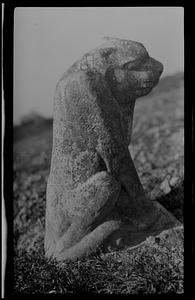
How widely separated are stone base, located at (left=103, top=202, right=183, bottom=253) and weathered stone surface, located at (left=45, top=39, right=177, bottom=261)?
0.02 meters

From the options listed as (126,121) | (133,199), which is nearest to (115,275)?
(133,199)

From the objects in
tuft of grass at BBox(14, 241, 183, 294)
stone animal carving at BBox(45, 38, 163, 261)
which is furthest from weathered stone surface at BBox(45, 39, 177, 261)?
tuft of grass at BBox(14, 241, 183, 294)

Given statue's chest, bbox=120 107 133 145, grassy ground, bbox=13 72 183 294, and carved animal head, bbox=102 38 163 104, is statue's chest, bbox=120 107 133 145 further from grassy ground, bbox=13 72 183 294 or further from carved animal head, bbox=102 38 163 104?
grassy ground, bbox=13 72 183 294

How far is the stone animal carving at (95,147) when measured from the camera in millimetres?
4801

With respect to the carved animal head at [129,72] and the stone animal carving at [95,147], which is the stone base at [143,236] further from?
the carved animal head at [129,72]

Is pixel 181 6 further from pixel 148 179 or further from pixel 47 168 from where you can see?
pixel 47 168

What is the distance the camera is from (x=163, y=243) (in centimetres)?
496

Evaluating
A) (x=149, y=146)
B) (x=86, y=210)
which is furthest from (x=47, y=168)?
(x=86, y=210)

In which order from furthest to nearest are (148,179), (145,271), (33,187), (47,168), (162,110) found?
(162,110) < (47,168) < (33,187) < (148,179) < (145,271)

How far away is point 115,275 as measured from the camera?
15.7 ft

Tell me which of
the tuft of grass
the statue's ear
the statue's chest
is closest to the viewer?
the tuft of grass

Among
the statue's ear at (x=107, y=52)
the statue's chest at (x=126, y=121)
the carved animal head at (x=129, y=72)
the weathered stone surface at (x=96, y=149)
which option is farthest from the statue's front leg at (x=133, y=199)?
the statue's ear at (x=107, y=52)

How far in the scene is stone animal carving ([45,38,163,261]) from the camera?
15.8ft

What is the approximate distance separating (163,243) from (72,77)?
1.47m
